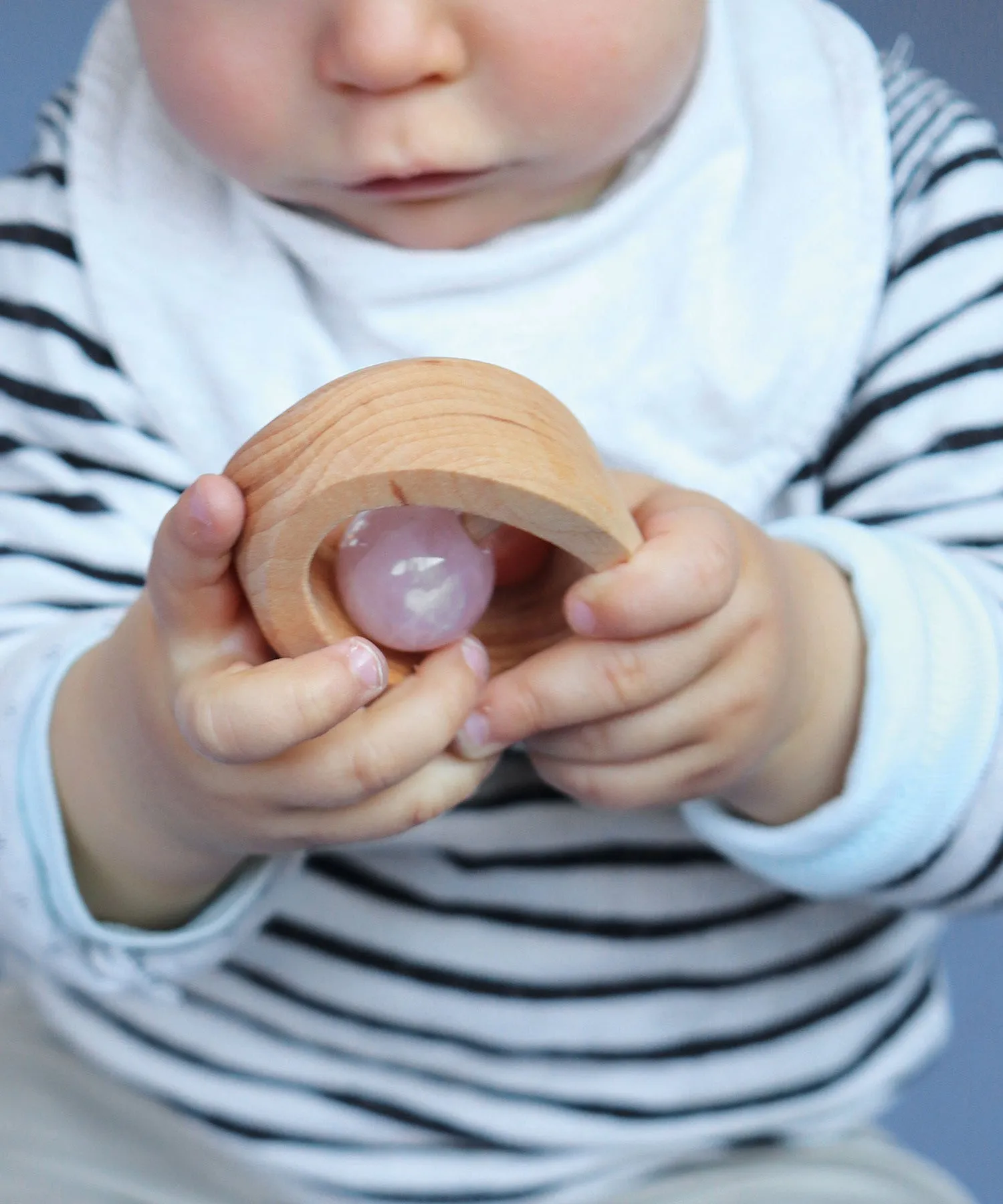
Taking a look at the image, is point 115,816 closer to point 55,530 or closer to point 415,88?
point 55,530

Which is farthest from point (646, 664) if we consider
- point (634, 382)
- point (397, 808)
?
point (634, 382)

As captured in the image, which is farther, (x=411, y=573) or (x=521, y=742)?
(x=521, y=742)

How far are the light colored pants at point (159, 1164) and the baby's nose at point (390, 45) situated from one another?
34cm

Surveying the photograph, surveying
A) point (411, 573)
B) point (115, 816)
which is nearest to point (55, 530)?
point (115, 816)

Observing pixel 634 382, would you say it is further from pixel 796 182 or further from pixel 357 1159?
pixel 357 1159

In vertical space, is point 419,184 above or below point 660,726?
above

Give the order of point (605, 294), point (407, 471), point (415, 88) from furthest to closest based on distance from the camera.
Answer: point (605, 294), point (415, 88), point (407, 471)


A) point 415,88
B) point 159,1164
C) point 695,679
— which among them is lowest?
point 159,1164

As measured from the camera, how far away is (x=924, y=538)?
482mm

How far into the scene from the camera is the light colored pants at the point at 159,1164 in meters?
0.48

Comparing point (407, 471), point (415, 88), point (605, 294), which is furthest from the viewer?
point (605, 294)

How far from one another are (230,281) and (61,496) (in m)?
0.10

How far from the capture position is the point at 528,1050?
1.68 feet

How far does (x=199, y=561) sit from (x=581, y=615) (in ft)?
0.28
